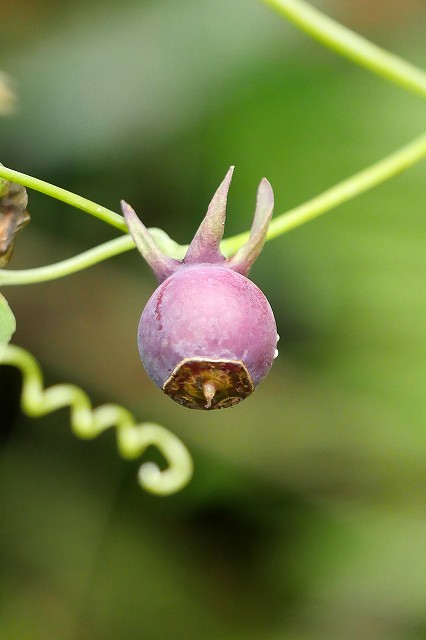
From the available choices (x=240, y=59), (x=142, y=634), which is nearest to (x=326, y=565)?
(x=142, y=634)

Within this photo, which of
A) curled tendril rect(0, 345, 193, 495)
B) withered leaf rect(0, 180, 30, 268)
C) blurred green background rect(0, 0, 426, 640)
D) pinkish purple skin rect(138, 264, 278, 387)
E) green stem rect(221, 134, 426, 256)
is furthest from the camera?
blurred green background rect(0, 0, 426, 640)

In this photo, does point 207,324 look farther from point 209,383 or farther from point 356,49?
point 356,49

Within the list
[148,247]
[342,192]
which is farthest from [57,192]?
[342,192]

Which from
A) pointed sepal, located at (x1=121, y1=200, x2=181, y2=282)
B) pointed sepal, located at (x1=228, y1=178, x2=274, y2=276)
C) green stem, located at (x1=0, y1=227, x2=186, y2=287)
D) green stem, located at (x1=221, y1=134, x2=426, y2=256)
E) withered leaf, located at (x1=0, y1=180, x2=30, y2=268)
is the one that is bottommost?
pointed sepal, located at (x1=121, y1=200, x2=181, y2=282)

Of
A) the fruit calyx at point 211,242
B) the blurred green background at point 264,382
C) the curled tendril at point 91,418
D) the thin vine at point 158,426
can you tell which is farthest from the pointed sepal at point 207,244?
the blurred green background at point 264,382

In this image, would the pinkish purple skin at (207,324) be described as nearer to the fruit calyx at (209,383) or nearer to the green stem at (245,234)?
the fruit calyx at (209,383)

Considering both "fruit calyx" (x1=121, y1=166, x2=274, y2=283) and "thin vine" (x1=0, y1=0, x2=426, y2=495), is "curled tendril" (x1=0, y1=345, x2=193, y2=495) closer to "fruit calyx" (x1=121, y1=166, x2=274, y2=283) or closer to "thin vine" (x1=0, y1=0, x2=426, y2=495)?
"thin vine" (x1=0, y1=0, x2=426, y2=495)

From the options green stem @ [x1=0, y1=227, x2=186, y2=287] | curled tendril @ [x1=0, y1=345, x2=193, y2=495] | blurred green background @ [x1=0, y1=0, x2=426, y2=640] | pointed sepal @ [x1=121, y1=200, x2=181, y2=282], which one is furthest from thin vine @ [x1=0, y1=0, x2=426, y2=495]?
blurred green background @ [x1=0, y1=0, x2=426, y2=640]
